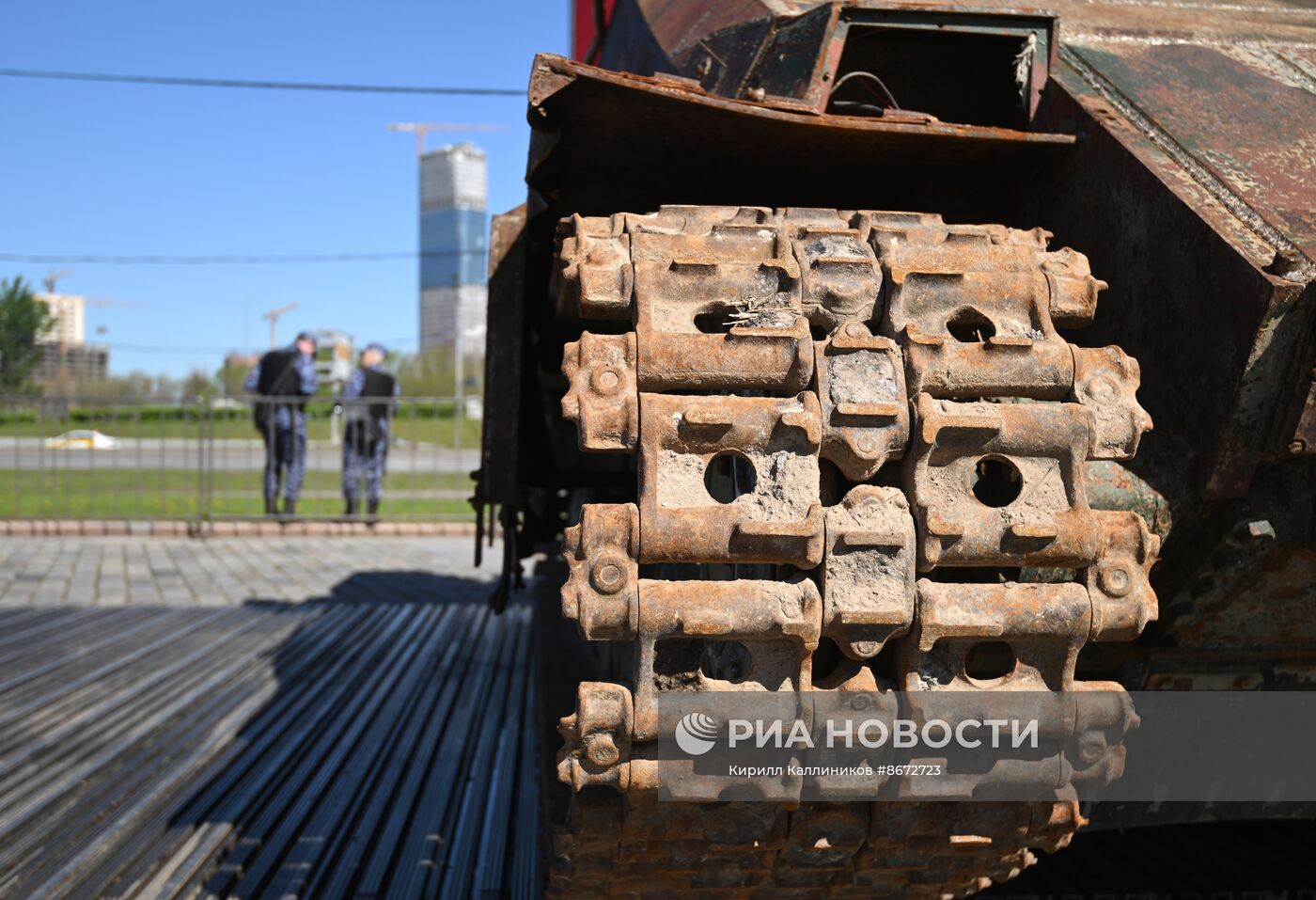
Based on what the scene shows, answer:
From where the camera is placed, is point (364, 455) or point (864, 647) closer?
point (864, 647)

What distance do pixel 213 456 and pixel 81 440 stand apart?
5.71 ft

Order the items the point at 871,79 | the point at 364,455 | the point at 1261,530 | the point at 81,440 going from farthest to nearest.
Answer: the point at 81,440
the point at 364,455
the point at 871,79
the point at 1261,530

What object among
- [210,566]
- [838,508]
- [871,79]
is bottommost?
[210,566]

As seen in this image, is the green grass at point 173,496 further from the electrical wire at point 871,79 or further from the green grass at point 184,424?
the electrical wire at point 871,79

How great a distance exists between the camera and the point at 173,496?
13406mm

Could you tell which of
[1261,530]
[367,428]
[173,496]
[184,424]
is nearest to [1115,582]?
[1261,530]

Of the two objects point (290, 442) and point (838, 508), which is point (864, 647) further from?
point (290, 442)

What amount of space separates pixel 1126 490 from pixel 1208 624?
0.40m

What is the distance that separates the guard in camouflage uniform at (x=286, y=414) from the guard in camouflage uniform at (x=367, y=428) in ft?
1.37

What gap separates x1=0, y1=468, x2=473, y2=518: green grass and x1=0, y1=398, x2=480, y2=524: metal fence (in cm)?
2

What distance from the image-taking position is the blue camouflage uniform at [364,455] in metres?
11.5

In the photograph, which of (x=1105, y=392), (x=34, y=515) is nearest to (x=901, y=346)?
(x=1105, y=392)

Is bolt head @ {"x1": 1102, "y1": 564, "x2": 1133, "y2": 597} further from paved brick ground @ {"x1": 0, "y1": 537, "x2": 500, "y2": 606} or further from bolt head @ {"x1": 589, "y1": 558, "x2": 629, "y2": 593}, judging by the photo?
paved brick ground @ {"x1": 0, "y1": 537, "x2": 500, "y2": 606}

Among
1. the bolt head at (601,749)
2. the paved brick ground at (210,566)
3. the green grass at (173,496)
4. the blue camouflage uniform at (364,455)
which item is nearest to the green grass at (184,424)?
the blue camouflage uniform at (364,455)
